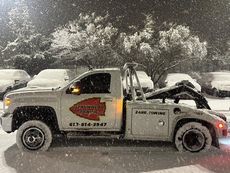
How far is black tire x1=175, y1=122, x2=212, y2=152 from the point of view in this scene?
9.05 m

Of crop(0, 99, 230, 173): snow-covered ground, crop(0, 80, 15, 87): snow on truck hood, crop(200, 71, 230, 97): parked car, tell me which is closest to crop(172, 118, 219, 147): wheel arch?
crop(0, 99, 230, 173): snow-covered ground

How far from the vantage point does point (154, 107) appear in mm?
9117

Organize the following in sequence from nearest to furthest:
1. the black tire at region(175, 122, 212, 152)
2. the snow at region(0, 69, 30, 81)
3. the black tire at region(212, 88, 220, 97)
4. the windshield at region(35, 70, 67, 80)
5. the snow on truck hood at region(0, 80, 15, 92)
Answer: the black tire at region(175, 122, 212, 152) < the windshield at region(35, 70, 67, 80) < the snow on truck hood at region(0, 80, 15, 92) < the snow at region(0, 69, 30, 81) < the black tire at region(212, 88, 220, 97)

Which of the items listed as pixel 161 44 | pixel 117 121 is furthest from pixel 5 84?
pixel 117 121

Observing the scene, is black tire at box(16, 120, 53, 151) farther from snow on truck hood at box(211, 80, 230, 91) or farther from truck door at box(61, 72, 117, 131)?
snow on truck hood at box(211, 80, 230, 91)

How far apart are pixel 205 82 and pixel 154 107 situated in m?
18.4

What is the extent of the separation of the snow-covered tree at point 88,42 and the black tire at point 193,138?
15464 mm

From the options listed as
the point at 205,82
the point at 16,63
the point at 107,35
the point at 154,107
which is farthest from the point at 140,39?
the point at 154,107

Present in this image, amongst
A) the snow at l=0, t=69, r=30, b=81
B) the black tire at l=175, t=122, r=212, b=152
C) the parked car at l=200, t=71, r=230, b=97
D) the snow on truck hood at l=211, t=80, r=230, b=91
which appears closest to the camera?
the black tire at l=175, t=122, r=212, b=152

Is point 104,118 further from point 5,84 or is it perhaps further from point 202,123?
point 5,84

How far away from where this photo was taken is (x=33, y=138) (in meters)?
9.10

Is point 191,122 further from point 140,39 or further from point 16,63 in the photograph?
point 16,63

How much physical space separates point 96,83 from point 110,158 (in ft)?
5.35

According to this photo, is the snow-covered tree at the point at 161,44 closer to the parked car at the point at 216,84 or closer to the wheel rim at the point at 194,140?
the parked car at the point at 216,84
